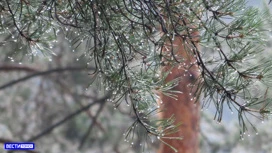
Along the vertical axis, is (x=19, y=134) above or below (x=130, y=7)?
below

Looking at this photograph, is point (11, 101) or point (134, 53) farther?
point (11, 101)

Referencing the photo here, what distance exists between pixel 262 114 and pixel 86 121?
4723mm

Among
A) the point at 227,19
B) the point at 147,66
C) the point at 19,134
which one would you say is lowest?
the point at 19,134

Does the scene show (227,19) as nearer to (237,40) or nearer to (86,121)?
(237,40)

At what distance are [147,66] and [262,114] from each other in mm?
393

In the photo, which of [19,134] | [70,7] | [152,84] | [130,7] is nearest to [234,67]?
[152,84]

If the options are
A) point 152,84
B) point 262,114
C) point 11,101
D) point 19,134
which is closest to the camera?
point 262,114

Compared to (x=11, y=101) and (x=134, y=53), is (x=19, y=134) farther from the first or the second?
(x=134, y=53)

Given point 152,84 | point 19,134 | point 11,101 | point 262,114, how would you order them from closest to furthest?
point 262,114 < point 152,84 < point 19,134 < point 11,101

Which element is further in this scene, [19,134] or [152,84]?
[19,134]

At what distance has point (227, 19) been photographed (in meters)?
1.59

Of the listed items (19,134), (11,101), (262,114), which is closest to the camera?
(262,114)

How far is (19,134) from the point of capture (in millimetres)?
5352

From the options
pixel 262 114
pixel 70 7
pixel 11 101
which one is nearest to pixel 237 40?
pixel 262 114
